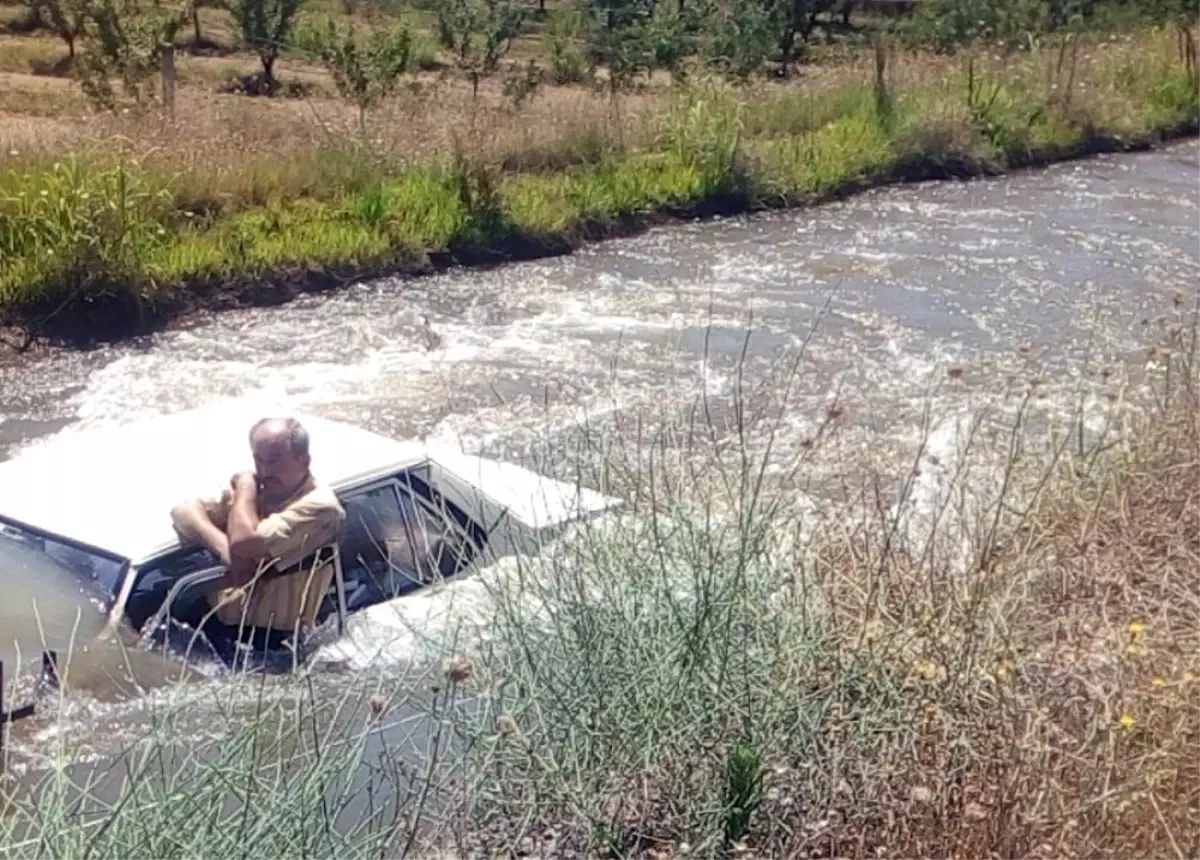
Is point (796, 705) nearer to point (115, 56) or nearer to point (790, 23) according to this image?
point (115, 56)

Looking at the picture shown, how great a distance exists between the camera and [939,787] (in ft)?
17.3

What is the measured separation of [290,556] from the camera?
710cm

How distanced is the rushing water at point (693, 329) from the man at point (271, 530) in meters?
2.86

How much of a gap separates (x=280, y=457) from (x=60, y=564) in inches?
38.1

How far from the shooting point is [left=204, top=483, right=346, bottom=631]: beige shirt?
702 centimetres

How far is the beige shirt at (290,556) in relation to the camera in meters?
7.02

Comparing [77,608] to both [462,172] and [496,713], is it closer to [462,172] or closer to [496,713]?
[496,713]

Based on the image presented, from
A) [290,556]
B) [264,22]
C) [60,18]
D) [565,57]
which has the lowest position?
[565,57]

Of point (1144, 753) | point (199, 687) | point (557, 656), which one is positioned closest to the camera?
point (1144, 753)

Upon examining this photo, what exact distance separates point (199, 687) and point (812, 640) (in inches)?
87.2

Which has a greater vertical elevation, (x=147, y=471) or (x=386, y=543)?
(x=147, y=471)

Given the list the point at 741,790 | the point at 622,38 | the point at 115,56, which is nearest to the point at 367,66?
the point at 115,56

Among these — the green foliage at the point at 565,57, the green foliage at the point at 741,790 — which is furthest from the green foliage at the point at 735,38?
the green foliage at the point at 741,790

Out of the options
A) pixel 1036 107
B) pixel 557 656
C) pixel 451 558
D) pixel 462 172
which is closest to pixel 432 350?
pixel 462 172
